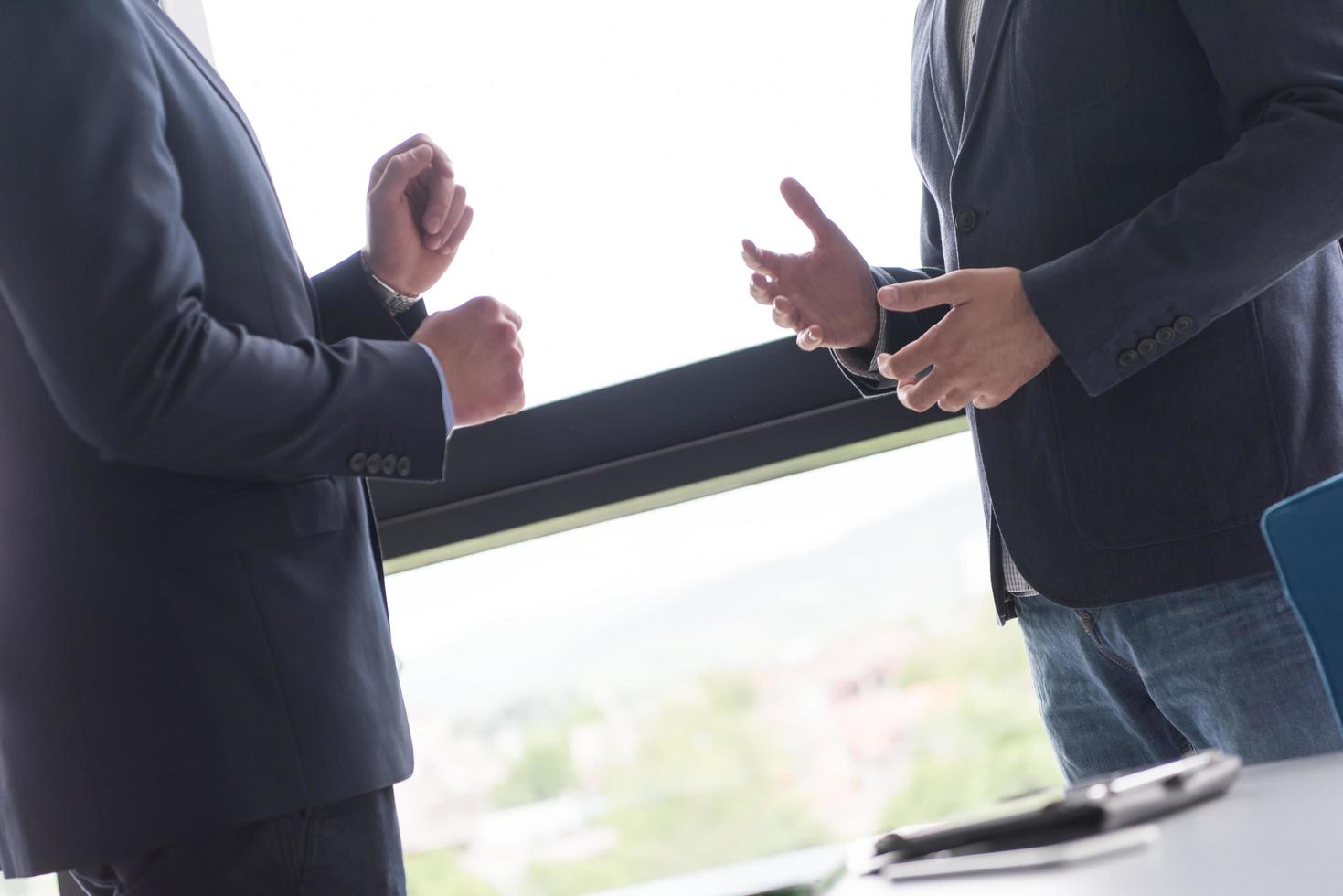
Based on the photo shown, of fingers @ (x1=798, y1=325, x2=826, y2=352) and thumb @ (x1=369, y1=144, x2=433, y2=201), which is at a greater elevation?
thumb @ (x1=369, y1=144, x2=433, y2=201)

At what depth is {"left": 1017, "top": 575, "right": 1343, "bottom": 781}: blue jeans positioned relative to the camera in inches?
39.7

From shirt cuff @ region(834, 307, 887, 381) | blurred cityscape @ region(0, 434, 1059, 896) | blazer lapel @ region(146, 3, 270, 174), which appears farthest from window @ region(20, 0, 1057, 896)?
blazer lapel @ region(146, 3, 270, 174)

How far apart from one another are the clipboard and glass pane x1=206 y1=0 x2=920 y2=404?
1156mm

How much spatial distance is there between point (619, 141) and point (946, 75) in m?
0.65

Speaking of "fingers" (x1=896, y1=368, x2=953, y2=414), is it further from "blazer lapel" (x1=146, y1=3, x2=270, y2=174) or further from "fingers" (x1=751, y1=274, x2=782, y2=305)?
"blazer lapel" (x1=146, y1=3, x2=270, y2=174)

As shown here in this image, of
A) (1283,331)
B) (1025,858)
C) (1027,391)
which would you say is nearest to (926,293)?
(1027,391)

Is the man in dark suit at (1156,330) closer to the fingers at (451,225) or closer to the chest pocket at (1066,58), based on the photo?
the chest pocket at (1066,58)

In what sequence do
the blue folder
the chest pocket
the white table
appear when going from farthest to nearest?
the chest pocket < the blue folder < the white table

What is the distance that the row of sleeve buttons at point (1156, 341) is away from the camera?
3.31 ft

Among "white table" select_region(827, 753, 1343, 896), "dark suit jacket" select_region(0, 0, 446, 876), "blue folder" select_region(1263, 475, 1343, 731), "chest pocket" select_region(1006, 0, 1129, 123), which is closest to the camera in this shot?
"white table" select_region(827, 753, 1343, 896)

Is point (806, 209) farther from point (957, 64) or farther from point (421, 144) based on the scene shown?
point (421, 144)

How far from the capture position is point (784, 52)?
1.71 m

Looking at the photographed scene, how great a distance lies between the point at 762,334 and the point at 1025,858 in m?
1.25

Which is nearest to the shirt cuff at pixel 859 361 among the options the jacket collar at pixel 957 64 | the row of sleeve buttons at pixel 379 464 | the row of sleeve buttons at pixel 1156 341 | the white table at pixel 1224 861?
the jacket collar at pixel 957 64
